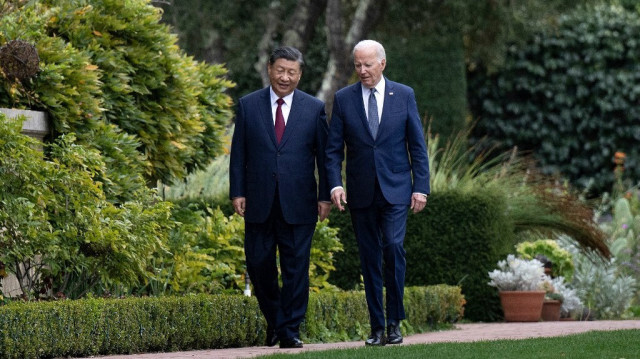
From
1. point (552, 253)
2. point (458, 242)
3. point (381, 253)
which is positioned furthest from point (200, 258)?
point (552, 253)

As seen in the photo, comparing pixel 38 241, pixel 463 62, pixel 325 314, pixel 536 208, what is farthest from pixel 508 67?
pixel 38 241

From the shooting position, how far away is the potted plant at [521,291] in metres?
10.5

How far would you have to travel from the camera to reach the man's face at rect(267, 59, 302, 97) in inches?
272

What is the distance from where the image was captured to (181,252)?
8.29 meters

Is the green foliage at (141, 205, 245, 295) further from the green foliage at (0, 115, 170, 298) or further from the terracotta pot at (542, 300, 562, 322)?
the terracotta pot at (542, 300, 562, 322)

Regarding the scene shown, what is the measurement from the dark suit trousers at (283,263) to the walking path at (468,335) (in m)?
0.23

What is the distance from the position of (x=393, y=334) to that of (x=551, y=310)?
4494 millimetres

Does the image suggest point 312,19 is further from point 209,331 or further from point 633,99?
point 209,331

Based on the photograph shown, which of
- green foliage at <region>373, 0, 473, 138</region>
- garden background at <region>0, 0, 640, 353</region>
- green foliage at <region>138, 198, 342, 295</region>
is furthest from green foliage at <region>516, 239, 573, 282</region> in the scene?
green foliage at <region>373, 0, 473, 138</region>

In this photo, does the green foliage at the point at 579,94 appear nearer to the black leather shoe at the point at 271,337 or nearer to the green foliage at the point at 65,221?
the black leather shoe at the point at 271,337

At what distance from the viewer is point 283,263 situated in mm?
6988

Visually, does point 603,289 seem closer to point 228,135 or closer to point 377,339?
point 228,135

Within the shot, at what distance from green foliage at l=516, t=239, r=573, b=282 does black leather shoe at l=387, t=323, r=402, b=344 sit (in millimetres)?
4983

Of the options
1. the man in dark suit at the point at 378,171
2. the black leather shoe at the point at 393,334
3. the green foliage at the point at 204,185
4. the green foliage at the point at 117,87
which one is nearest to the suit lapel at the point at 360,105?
the man in dark suit at the point at 378,171
